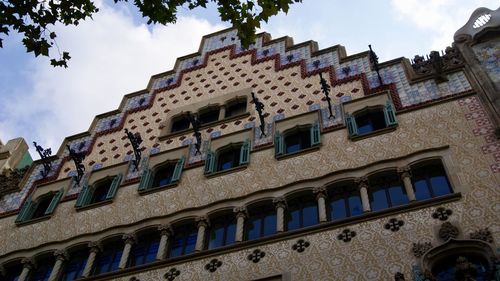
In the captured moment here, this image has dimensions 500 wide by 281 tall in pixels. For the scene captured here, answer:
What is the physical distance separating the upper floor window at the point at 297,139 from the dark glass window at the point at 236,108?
213cm

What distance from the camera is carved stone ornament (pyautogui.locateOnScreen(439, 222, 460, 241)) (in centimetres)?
824

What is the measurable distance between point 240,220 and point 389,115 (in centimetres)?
347

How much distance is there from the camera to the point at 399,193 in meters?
9.62

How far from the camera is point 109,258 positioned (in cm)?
1098

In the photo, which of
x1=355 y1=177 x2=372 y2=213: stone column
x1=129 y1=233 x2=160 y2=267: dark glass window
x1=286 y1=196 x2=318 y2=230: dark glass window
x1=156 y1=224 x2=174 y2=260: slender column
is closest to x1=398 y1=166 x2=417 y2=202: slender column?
x1=355 y1=177 x2=372 y2=213: stone column

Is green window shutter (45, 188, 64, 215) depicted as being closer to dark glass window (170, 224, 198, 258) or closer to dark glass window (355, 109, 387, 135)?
dark glass window (170, 224, 198, 258)

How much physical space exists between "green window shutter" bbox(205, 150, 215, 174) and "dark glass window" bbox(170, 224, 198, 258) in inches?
56.7

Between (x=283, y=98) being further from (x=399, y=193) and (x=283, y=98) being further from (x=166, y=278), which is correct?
(x=166, y=278)

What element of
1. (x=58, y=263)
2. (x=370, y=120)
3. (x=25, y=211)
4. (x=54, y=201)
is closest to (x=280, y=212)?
(x=370, y=120)

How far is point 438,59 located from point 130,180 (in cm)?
680

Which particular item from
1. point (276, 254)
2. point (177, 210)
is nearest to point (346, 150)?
point (276, 254)

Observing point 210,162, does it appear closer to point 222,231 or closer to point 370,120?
point 222,231

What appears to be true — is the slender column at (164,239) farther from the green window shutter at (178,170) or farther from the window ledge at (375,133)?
the window ledge at (375,133)

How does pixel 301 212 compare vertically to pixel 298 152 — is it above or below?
below
